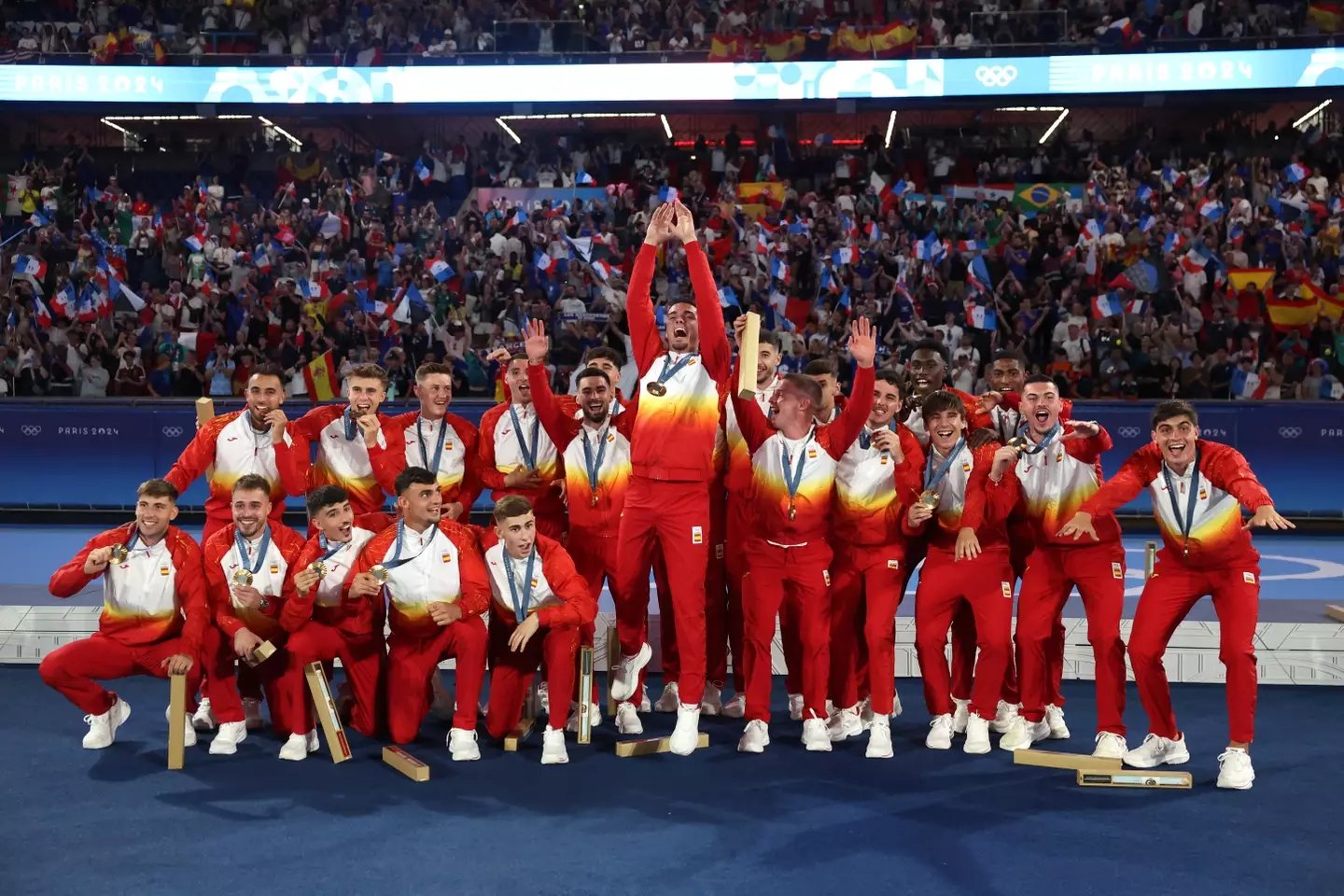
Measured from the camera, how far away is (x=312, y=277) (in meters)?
19.9

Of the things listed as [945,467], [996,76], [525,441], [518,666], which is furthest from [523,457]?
[996,76]

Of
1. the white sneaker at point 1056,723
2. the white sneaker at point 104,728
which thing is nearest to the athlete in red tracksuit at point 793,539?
the white sneaker at point 1056,723

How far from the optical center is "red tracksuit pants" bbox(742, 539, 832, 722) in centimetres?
736

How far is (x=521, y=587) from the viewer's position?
7352 millimetres

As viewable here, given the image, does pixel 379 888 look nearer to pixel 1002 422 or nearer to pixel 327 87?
pixel 1002 422

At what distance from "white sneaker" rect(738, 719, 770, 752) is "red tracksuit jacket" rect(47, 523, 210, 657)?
3121 mm

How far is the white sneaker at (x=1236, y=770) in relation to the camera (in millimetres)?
6582

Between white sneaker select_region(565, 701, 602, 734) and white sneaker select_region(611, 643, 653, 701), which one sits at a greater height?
white sneaker select_region(611, 643, 653, 701)

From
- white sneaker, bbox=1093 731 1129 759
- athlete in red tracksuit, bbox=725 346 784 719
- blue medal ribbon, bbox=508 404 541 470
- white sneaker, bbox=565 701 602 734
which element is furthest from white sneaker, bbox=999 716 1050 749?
blue medal ribbon, bbox=508 404 541 470

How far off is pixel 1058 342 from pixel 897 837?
1245cm

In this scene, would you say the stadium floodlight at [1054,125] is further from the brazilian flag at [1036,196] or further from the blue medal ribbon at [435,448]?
the blue medal ribbon at [435,448]

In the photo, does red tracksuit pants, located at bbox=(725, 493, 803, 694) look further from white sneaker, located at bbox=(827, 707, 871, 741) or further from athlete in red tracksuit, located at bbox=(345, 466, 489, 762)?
athlete in red tracksuit, located at bbox=(345, 466, 489, 762)

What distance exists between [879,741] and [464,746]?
2.31m

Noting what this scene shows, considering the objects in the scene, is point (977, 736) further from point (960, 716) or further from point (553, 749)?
point (553, 749)
